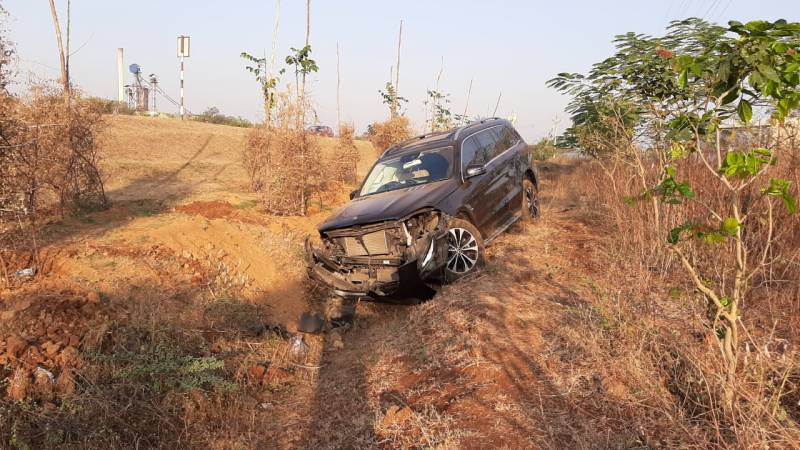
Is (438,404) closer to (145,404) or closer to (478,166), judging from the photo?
(145,404)

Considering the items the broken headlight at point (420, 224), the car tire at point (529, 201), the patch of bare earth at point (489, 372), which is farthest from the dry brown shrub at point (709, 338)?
the car tire at point (529, 201)

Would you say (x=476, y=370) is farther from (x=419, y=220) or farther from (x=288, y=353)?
(x=288, y=353)

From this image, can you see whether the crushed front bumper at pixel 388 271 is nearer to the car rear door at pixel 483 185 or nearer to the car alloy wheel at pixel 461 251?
the car alloy wheel at pixel 461 251

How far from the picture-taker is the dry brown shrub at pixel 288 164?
11.8 m

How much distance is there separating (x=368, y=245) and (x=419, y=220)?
68 centimetres

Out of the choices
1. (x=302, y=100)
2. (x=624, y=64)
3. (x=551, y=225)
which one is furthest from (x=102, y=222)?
(x=624, y=64)

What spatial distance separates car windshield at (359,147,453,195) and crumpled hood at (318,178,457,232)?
242 mm

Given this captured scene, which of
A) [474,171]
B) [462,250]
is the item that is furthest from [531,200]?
[462,250]

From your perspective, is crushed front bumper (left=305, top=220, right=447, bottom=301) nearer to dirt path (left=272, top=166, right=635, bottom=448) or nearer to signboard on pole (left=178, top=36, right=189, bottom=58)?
dirt path (left=272, top=166, right=635, bottom=448)

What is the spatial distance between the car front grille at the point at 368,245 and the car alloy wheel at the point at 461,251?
81cm

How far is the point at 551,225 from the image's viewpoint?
362 inches

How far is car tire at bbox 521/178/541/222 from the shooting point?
9.06 metres

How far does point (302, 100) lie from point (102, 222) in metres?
4.65

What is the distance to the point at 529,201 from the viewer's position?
938 centimetres
